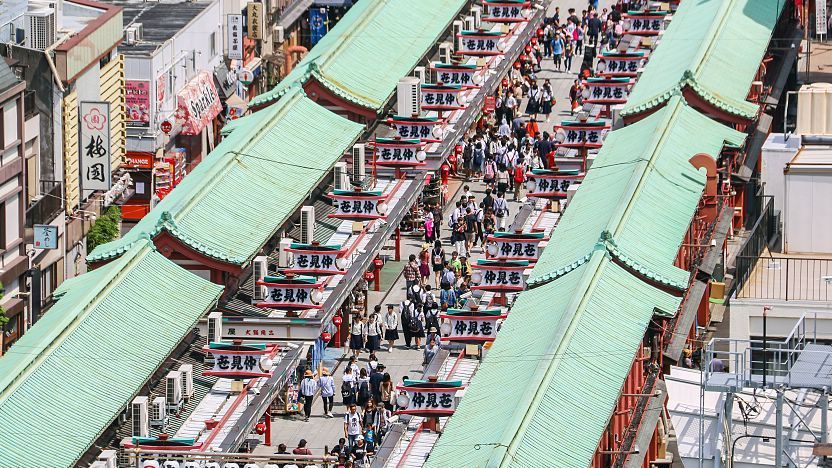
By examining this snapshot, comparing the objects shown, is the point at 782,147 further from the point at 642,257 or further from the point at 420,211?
the point at 420,211

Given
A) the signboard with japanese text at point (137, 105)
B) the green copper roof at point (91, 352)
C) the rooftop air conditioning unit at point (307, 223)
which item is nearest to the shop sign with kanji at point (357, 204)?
the rooftop air conditioning unit at point (307, 223)

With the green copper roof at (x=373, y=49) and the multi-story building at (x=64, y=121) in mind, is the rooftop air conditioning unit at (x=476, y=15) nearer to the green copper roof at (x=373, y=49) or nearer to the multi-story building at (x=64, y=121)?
the green copper roof at (x=373, y=49)

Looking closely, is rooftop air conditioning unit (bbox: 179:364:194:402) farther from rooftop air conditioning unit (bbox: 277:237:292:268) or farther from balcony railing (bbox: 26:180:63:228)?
balcony railing (bbox: 26:180:63:228)

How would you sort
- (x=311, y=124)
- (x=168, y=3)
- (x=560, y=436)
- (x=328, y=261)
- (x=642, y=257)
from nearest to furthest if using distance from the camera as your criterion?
(x=560, y=436)
(x=642, y=257)
(x=328, y=261)
(x=311, y=124)
(x=168, y=3)

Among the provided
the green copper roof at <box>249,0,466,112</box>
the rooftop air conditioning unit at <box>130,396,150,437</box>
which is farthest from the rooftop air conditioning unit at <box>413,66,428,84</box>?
the rooftop air conditioning unit at <box>130,396,150,437</box>

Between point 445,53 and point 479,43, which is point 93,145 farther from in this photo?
point 479,43

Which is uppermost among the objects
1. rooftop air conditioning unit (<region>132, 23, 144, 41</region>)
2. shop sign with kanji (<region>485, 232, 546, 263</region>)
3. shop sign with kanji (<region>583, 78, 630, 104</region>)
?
rooftop air conditioning unit (<region>132, 23, 144, 41</region>)

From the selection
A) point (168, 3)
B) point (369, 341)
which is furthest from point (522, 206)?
point (168, 3)
